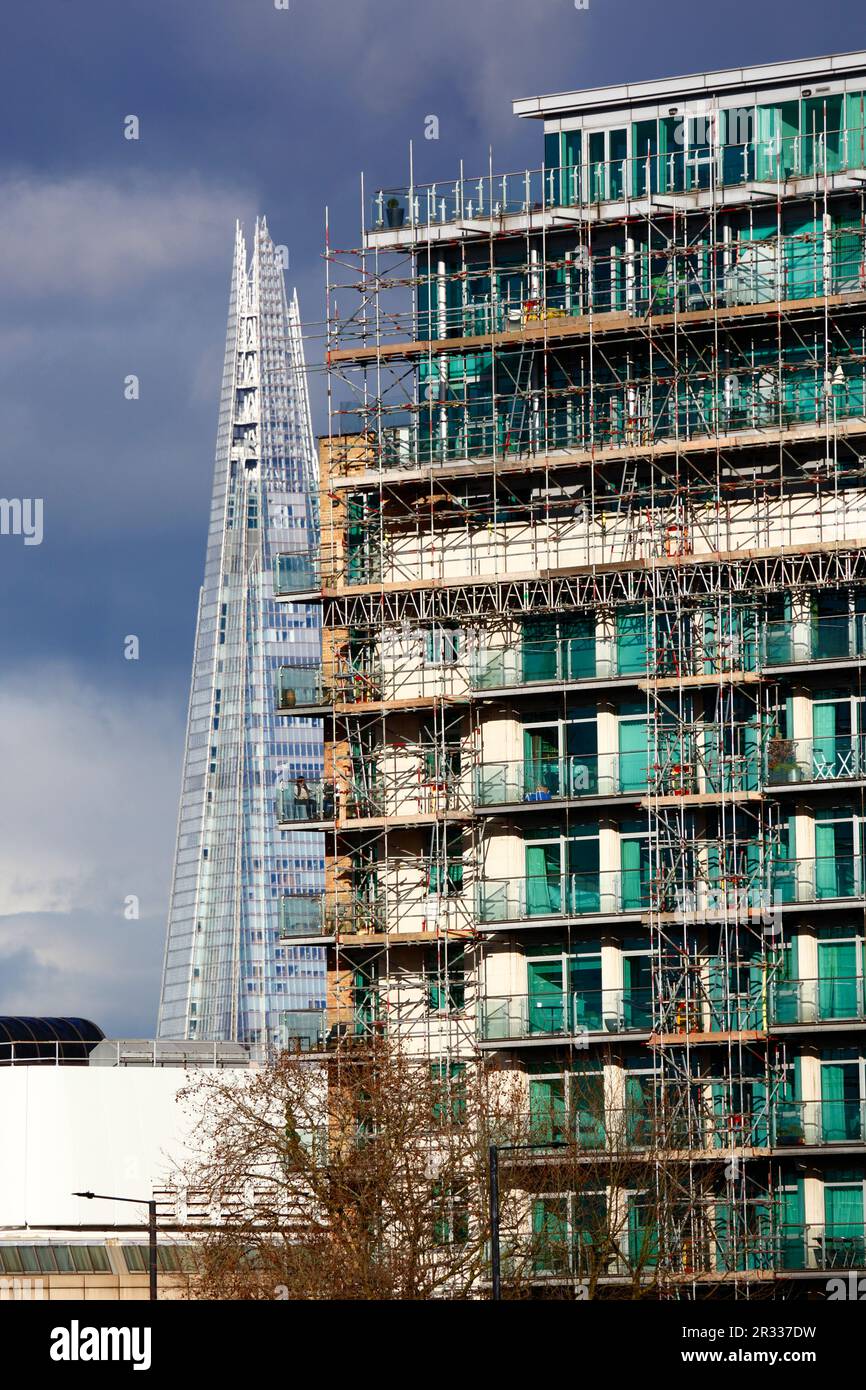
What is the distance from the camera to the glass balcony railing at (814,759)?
78625 millimetres

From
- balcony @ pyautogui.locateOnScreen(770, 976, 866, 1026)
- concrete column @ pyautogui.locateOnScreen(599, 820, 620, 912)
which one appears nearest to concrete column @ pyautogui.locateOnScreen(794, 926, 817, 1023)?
balcony @ pyautogui.locateOnScreen(770, 976, 866, 1026)

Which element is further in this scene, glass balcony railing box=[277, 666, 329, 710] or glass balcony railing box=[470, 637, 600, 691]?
glass balcony railing box=[277, 666, 329, 710]

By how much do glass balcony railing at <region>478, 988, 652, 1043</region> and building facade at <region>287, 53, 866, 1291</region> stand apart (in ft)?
0.32

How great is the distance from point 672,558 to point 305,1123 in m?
18.5

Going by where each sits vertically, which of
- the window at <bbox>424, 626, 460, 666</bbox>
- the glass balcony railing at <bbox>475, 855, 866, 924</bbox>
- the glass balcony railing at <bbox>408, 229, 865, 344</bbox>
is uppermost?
the glass balcony railing at <bbox>408, 229, 865, 344</bbox>

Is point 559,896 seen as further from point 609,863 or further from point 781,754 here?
point 781,754

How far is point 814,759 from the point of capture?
79188mm

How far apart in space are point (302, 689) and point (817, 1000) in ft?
61.3

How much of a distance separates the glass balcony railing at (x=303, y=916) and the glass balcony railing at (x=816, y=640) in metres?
15.2

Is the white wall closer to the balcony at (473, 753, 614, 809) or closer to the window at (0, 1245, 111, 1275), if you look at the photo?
the window at (0, 1245, 111, 1275)

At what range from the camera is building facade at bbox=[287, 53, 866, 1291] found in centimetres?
7719

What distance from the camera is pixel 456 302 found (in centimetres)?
8981

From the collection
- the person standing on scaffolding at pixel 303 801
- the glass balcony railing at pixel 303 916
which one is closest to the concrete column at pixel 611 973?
the glass balcony railing at pixel 303 916

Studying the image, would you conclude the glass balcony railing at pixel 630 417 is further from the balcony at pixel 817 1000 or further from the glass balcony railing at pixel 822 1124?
the glass balcony railing at pixel 822 1124
